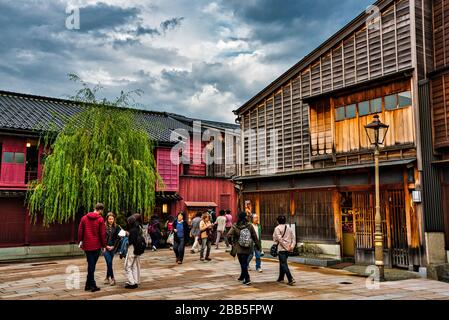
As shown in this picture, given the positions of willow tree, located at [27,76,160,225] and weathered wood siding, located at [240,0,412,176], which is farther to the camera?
willow tree, located at [27,76,160,225]

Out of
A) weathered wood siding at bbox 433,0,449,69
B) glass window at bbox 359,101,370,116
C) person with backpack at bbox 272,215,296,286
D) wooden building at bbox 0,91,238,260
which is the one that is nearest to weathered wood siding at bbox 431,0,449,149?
weathered wood siding at bbox 433,0,449,69

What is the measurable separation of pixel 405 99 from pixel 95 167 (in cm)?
1287

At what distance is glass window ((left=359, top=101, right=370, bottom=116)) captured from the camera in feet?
47.7

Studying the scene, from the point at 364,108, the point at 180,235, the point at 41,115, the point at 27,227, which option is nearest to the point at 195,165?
the point at 41,115

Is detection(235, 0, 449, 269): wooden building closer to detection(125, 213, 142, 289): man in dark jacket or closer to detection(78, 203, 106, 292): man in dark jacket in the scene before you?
detection(125, 213, 142, 289): man in dark jacket

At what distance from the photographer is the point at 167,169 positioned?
2533 centimetres

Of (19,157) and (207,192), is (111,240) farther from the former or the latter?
(207,192)

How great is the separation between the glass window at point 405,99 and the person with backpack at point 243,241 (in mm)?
6794

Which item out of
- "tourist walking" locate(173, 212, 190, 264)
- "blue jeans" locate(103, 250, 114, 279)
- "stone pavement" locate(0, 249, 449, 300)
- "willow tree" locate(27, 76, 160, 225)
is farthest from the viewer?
"willow tree" locate(27, 76, 160, 225)

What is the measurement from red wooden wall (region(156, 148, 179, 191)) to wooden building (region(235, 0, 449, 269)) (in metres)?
7.25

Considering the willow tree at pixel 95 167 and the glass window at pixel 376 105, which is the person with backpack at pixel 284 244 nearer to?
the glass window at pixel 376 105

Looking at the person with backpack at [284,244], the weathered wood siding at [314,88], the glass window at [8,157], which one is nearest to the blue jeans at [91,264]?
the person with backpack at [284,244]

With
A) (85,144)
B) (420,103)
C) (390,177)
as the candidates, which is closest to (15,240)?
(85,144)
